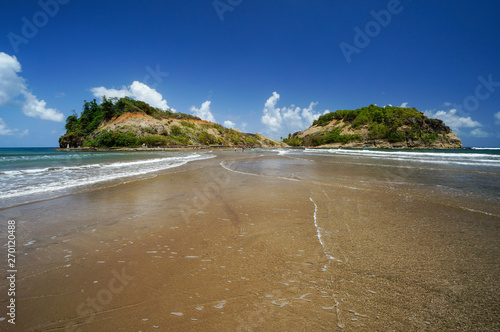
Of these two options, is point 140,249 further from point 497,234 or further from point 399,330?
point 497,234

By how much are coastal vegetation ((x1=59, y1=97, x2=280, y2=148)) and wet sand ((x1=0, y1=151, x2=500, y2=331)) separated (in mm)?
68204

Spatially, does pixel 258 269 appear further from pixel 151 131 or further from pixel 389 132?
pixel 389 132

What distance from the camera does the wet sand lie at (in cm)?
177

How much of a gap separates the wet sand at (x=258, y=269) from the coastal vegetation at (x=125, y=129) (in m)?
68.2

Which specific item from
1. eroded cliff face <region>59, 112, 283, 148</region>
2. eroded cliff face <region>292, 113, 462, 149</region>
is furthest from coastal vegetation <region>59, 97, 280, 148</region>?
eroded cliff face <region>292, 113, 462, 149</region>

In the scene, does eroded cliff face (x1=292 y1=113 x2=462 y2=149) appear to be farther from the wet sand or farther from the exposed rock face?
the wet sand

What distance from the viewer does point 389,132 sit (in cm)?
8581

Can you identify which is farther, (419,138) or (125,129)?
(419,138)

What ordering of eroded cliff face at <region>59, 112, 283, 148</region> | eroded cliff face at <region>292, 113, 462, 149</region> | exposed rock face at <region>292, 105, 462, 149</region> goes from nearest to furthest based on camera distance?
eroded cliff face at <region>59, 112, 283, 148</region> < eroded cliff face at <region>292, 113, 462, 149</region> < exposed rock face at <region>292, 105, 462, 149</region>

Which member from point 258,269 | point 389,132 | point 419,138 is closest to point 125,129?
point 258,269

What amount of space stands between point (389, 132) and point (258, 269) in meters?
102

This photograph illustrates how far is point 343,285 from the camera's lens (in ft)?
7.08

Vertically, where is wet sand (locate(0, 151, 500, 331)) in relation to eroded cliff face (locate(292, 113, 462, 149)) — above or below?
below

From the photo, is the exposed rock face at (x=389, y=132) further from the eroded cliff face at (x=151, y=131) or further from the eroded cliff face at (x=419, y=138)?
the eroded cliff face at (x=151, y=131)
